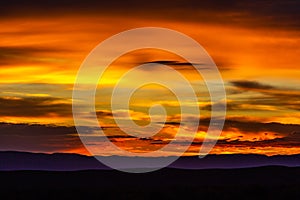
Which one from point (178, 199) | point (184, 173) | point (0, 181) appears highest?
point (184, 173)

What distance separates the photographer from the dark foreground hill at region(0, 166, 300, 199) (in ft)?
218

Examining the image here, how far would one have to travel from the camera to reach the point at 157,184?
95.4 m

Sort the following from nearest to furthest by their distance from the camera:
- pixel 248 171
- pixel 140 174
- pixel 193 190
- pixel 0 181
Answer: pixel 193 190 < pixel 0 181 < pixel 140 174 < pixel 248 171

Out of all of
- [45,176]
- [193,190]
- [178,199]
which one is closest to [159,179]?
[45,176]

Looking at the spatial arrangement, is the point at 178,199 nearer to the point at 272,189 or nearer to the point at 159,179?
the point at 272,189

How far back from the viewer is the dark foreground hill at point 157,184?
6631 cm

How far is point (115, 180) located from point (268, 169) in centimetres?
2902

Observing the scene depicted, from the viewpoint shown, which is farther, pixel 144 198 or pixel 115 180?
pixel 115 180

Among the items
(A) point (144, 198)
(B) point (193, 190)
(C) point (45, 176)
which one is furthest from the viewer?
(C) point (45, 176)

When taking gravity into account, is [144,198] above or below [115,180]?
below

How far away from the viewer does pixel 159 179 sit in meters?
107

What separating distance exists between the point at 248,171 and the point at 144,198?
59102 millimetres

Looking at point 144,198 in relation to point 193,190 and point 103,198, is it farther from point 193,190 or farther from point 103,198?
point 193,190

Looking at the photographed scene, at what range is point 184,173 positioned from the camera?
387 ft
